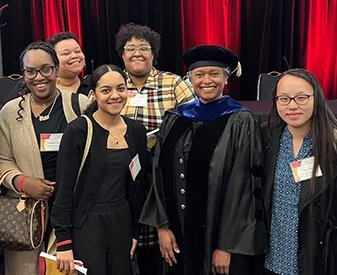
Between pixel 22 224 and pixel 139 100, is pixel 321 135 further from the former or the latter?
pixel 22 224

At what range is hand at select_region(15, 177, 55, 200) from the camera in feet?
6.49

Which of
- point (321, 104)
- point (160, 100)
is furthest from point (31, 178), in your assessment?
point (321, 104)

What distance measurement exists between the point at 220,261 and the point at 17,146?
992mm

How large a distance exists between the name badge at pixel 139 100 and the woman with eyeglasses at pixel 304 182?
0.73 metres

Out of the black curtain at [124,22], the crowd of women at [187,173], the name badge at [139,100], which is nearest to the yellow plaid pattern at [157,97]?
the name badge at [139,100]

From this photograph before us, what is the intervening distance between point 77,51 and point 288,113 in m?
1.37

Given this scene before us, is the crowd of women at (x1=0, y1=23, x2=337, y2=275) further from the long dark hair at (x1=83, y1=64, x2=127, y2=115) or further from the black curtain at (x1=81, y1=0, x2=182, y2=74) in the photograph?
the black curtain at (x1=81, y1=0, x2=182, y2=74)

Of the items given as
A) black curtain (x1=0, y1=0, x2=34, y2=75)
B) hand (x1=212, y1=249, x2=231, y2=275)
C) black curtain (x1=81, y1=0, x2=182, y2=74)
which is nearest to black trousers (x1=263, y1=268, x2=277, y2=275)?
hand (x1=212, y1=249, x2=231, y2=275)

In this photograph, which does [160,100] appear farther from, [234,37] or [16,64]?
[16,64]

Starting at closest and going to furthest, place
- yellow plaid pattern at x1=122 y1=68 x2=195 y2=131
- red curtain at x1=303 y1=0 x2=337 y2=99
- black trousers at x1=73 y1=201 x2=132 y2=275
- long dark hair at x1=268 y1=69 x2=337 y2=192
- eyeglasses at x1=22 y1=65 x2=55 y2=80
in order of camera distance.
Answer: long dark hair at x1=268 y1=69 x2=337 y2=192, black trousers at x1=73 y1=201 x2=132 y2=275, eyeglasses at x1=22 y1=65 x2=55 y2=80, yellow plaid pattern at x1=122 y1=68 x2=195 y2=131, red curtain at x1=303 y1=0 x2=337 y2=99

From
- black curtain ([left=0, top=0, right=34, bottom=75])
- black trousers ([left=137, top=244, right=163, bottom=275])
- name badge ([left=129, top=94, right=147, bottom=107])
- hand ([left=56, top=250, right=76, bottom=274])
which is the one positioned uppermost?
black curtain ([left=0, top=0, right=34, bottom=75])

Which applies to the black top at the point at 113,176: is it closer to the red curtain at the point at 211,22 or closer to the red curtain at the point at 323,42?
the red curtain at the point at 211,22

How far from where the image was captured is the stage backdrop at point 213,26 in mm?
5066

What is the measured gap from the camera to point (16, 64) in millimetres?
5418
